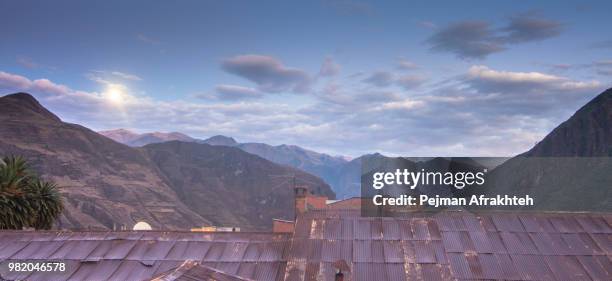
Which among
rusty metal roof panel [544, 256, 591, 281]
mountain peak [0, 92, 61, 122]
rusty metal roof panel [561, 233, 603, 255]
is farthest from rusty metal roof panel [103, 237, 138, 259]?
mountain peak [0, 92, 61, 122]

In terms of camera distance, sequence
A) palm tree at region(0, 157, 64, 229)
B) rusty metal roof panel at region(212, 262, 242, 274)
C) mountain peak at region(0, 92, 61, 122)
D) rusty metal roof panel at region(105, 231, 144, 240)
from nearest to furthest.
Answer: rusty metal roof panel at region(212, 262, 242, 274) < rusty metal roof panel at region(105, 231, 144, 240) < palm tree at region(0, 157, 64, 229) < mountain peak at region(0, 92, 61, 122)

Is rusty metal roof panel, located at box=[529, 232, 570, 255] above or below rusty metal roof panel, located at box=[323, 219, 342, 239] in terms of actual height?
below

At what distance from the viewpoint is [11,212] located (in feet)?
129

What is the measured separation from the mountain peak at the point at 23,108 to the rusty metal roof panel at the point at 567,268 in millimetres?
172016

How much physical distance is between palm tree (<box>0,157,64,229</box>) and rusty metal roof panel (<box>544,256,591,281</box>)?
36324mm

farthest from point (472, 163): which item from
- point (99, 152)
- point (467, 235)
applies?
point (99, 152)

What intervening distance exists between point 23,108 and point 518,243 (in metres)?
180

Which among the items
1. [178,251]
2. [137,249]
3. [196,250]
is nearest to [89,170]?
[137,249]

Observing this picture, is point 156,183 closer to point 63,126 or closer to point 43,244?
point 63,126

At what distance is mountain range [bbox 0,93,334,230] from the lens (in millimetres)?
136375

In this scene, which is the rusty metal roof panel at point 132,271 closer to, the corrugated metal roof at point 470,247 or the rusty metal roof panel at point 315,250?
the corrugated metal roof at point 470,247

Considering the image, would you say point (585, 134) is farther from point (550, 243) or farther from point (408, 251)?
point (408, 251)

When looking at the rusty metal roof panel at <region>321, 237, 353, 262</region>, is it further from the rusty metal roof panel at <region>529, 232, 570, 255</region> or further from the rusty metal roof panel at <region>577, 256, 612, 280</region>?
the rusty metal roof panel at <region>577, 256, 612, 280</region>

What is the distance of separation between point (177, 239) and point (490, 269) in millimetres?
14186
